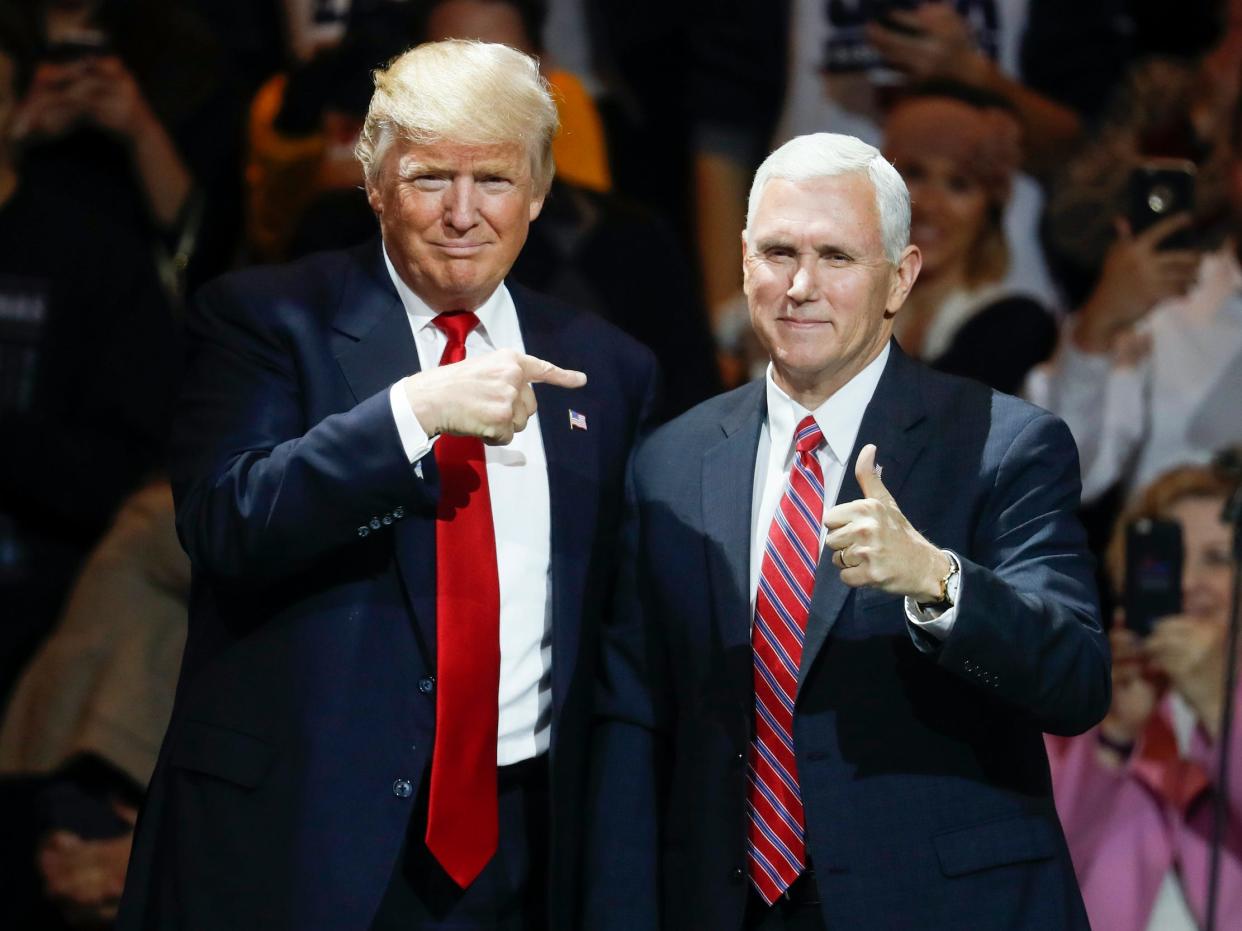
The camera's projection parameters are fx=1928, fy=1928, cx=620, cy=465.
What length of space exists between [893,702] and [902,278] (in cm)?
50

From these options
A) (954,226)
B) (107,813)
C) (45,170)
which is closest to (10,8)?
(45,170)

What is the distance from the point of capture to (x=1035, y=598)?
205 cm

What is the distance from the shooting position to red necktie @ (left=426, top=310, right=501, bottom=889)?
7.02 ft

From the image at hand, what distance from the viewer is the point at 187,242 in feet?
13.6

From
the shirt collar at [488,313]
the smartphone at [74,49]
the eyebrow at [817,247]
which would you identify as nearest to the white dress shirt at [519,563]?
the shirt collar at [488,313]

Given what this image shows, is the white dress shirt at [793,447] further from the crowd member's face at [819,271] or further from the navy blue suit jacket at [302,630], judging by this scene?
the navy blue suit jacket at [302,630]

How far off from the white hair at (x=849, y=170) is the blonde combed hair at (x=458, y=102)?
0.92 feet

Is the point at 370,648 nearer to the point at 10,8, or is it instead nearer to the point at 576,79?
the point at 576,79

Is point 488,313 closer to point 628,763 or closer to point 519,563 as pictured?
point 519,563

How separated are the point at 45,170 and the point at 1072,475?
8.83 ft

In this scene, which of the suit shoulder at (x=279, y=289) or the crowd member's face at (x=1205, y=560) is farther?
the crowd member's face at (x=1205, y=560)

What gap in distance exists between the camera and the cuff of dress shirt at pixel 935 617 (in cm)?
197

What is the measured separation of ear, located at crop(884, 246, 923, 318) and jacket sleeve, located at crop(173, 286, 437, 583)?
57 cm

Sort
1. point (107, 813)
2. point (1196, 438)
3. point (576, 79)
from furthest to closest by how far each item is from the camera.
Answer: point (576, 79), point (1196, 438), point (107, 813)
